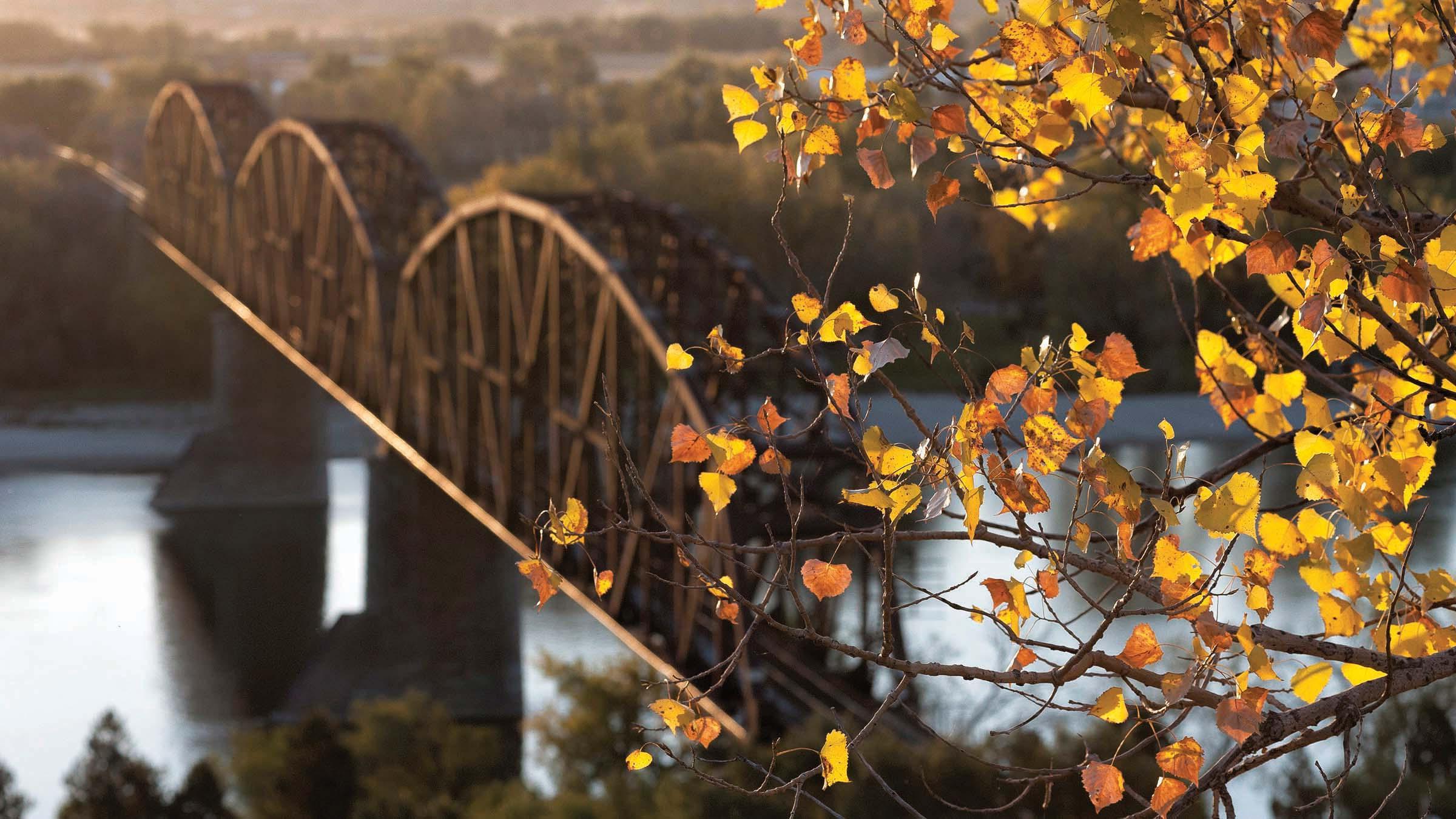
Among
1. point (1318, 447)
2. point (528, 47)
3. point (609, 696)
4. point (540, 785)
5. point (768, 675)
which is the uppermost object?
point (528, 47)

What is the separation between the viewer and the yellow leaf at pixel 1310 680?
3.48 metres

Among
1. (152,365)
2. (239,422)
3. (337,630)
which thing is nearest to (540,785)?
(337,630)

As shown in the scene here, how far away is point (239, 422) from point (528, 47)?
198 ft

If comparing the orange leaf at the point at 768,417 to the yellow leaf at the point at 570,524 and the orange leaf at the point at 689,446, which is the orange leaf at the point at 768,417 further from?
the yellow leaf at the point at 570,524

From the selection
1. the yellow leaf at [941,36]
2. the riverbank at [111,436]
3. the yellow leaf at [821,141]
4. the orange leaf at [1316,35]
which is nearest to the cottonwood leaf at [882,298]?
the yellow leaf at [821,141]

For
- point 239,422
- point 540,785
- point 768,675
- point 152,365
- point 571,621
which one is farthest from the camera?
point 152,365

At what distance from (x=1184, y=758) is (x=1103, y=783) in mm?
202

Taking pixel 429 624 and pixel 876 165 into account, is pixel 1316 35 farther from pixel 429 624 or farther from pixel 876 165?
pixel 429 624

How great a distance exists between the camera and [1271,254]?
12.0ft

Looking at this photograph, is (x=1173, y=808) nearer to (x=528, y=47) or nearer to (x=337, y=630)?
(x=337, y=630)

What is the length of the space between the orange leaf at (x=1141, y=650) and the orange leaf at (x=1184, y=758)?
189mm

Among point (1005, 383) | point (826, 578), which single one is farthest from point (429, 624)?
point (1005, 383)

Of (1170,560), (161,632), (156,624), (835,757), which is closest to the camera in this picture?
(1170,560)

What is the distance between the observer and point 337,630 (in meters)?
34.8
